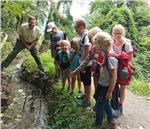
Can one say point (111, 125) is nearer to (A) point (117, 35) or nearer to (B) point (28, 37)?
(A) point (117, 35)

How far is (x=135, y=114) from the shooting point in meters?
5.93

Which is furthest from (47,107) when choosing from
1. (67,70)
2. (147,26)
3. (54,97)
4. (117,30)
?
(147,26)

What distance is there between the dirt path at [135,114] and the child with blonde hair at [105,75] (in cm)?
40

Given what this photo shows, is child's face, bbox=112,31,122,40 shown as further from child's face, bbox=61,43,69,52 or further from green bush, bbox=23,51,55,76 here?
green bush, bbox=23,51,55,76

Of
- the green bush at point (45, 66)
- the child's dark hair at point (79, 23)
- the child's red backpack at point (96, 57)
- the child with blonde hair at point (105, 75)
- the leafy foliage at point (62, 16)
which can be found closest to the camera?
the child with blonde hair at point (105, 75)

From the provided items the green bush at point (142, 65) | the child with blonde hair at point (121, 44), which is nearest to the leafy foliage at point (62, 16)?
the green bush at point (142, 65)

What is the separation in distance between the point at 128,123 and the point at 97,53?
46.1 inches

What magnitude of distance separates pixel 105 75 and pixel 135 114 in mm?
1442

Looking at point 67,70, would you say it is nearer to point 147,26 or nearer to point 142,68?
point 142,68

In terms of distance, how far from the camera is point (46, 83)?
751 centimetres

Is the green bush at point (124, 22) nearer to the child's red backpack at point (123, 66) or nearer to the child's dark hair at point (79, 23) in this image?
the child's dark hair at point (79, 23)

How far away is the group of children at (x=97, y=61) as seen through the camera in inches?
184

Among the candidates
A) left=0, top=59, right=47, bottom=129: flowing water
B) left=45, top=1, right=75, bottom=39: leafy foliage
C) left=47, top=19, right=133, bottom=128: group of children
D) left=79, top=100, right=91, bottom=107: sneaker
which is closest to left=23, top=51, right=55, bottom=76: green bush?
left=0, top=59, right=47, bottom=129: flowing water

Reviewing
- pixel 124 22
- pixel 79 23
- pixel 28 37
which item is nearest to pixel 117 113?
pixel 79 23
